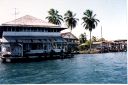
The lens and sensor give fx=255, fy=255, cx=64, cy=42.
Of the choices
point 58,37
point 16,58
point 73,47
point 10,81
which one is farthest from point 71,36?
point 10,81

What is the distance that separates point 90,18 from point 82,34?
27.3 ft

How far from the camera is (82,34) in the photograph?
46438 mm

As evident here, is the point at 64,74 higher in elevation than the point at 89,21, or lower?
lower

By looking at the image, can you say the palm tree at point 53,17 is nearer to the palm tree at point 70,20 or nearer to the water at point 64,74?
the palm tree at point 70,20

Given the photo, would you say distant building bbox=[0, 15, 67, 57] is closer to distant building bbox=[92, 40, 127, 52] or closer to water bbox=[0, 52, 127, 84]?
water bbox=[0, 52, 127, 84]

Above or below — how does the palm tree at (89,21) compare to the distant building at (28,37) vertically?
above

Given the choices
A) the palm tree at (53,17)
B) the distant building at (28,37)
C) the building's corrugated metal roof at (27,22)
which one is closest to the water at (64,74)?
the distant building at (28,37)

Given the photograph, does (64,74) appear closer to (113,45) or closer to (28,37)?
(28,37)

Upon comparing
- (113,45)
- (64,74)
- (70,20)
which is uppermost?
(70,20)

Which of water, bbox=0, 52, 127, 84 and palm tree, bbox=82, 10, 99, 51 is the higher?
palm tree, bbox=82, 10, 99, 51

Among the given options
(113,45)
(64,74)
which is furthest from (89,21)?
(64,74)

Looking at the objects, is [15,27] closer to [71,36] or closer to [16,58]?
[16,58]

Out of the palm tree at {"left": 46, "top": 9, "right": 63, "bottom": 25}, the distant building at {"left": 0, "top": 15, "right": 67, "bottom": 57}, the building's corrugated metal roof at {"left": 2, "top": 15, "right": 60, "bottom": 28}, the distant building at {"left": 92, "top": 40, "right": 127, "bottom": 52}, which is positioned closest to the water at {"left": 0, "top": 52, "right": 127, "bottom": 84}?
the distant building at {"left": 0, "top": 15, "right": 67, "bottom": 57}

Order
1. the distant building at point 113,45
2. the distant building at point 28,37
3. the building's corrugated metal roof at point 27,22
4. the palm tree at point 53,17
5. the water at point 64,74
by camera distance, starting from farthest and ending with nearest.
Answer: the distant building at point 113,45, the palm tree at point 53,17, the building's corrugated metal roof at point 27,22, the distant building at point 28,37, the water at point 64,74
